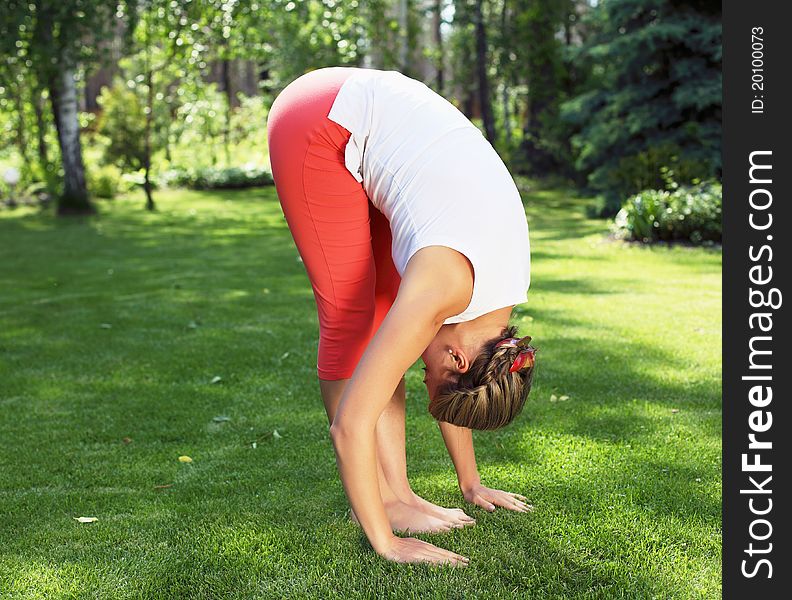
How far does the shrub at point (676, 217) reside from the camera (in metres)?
9.51

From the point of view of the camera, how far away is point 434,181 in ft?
7.65

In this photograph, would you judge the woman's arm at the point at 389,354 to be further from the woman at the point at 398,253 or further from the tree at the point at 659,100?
the tree at the point at 659,100

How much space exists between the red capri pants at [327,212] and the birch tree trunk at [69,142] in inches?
449

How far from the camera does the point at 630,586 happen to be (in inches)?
97.2

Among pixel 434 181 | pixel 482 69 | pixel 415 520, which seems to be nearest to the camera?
pixel 434 181

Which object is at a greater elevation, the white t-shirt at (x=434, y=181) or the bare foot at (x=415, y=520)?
the white t-shirt at (x=434, y=181)

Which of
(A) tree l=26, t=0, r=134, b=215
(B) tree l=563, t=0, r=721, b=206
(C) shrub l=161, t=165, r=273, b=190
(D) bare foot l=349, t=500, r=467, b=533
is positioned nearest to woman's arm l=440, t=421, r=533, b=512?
(D) bare foot l=349, t=500, r=467, b=533

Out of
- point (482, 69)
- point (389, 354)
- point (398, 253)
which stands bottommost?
point (389, 354)

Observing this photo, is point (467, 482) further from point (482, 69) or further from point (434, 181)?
point (482, 69)

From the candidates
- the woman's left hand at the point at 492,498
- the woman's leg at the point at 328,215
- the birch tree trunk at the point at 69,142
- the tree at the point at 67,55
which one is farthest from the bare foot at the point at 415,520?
the birch tree trunk at the point at 69,142

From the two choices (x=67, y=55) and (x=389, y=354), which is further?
(x=67, y=55)

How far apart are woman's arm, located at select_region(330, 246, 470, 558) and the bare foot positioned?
0.57 meters

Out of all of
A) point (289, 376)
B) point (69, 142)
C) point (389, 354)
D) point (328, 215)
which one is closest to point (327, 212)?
point (328, 215)

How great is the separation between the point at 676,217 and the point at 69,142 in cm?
882
